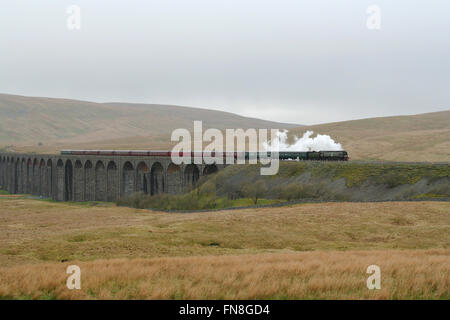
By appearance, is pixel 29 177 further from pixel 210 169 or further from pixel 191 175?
pixel 210 169

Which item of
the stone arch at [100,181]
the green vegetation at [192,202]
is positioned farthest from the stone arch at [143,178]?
the stone arch at [100,181]

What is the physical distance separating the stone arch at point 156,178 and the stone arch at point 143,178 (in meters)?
0.78

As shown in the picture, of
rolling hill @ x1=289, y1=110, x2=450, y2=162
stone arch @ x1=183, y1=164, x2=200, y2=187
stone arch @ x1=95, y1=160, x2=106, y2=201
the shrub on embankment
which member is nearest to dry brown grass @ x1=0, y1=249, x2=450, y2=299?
the shrub on embankment

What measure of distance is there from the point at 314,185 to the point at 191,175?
20175mm

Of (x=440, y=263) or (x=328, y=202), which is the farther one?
(x=328, y=202)

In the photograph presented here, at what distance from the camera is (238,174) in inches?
2293

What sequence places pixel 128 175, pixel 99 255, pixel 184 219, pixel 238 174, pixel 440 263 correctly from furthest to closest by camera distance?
pixel 128 175
pixel 238 174
pixel 184 219
pixel 99 255
pixel 440 263

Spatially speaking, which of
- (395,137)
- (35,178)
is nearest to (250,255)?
(35,178)

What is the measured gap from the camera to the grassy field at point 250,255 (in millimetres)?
12773

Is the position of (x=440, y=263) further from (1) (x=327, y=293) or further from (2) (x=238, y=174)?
(2) (x=238, y=174)

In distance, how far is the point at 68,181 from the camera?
93.7 metres

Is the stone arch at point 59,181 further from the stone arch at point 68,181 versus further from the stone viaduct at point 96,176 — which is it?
the stone arch at point 68,181

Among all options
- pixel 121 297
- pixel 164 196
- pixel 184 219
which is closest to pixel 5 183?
pixel 164 196
